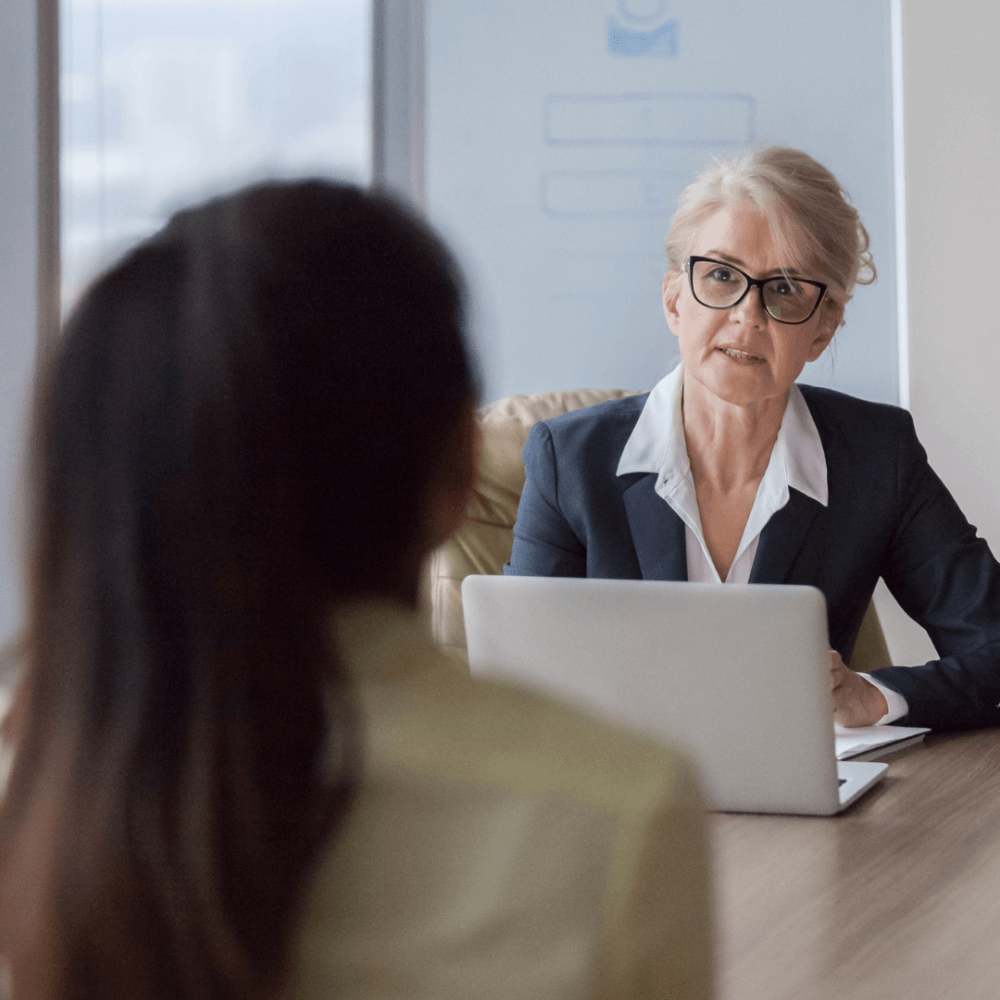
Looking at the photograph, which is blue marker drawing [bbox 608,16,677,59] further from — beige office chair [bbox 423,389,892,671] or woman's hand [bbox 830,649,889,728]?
woman's hand [bbox 830,649,889,728]

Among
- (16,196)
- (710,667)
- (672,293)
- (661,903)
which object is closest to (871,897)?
(710,667)

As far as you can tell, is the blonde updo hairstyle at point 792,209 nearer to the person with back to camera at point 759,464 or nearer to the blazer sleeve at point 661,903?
the person with back to camera at point 759,464

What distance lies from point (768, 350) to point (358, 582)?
1.43 meters

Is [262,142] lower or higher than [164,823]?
higher

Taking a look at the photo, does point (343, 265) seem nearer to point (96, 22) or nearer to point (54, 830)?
point (54, 830)

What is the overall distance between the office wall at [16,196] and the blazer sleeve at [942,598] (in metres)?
1.63

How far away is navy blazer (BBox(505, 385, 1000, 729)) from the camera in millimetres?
1684

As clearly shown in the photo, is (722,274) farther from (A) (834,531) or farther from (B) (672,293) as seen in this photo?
(A) (834,531)

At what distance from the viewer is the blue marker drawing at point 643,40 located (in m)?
2.76

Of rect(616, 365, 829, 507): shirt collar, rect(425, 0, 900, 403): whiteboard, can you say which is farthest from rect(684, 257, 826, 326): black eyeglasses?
rect(425, 0, 900, 403): whiteboard

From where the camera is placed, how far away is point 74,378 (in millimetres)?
471

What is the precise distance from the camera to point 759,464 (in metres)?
1.86

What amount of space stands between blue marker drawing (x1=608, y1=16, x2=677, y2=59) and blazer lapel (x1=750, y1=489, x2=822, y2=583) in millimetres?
1442

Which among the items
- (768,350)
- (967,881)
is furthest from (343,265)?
(768,350)
